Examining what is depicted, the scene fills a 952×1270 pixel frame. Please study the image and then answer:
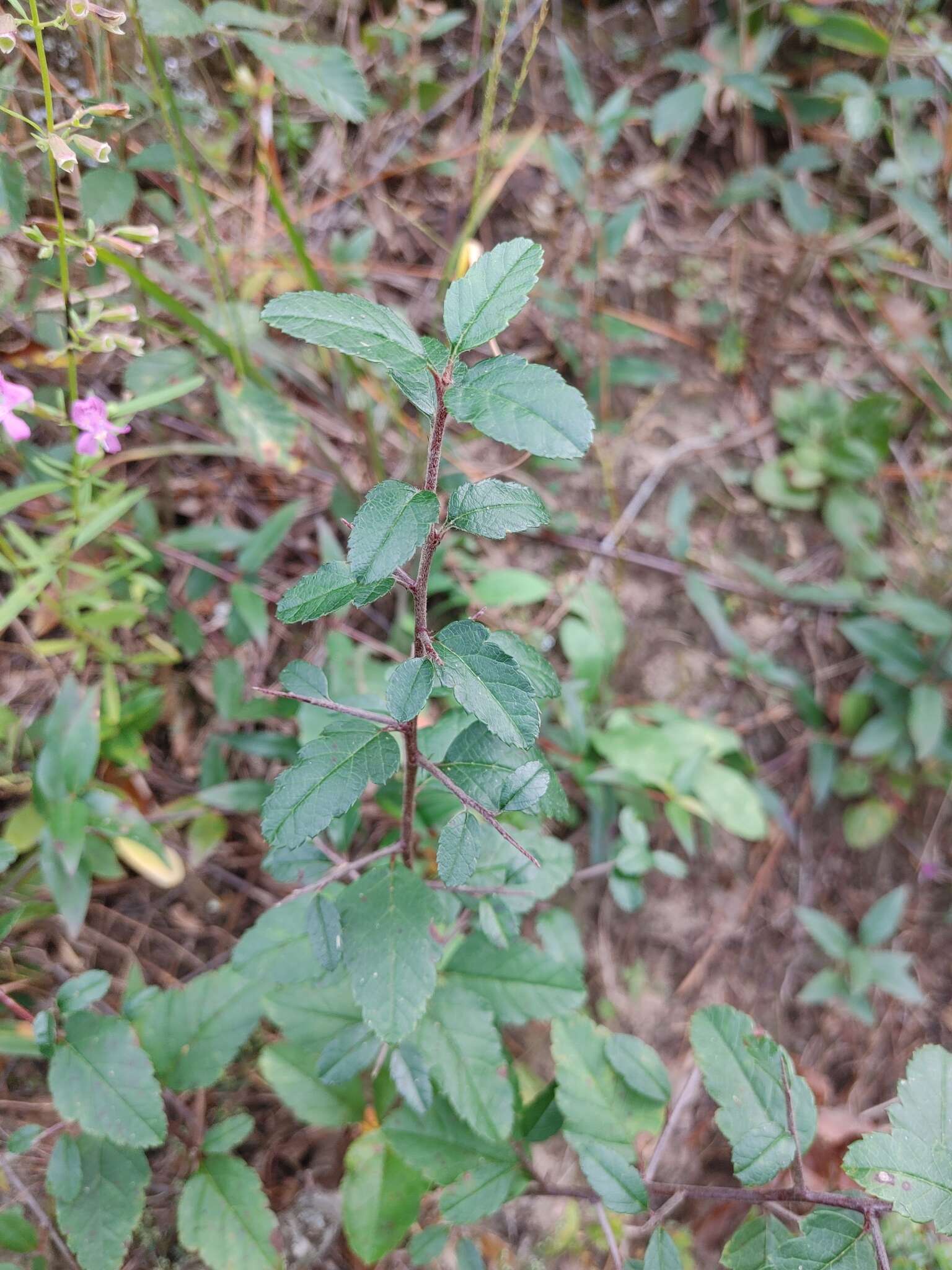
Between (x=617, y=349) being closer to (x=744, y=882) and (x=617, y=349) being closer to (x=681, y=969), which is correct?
(x=744, y=882)

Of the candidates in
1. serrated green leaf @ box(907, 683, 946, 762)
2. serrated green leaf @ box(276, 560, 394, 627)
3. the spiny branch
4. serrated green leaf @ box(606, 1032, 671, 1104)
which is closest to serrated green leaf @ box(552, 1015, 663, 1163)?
serrated green leaf @ box(606, 1032, 671, 1104)

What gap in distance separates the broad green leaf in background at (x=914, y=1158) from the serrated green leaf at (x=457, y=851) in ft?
1.65

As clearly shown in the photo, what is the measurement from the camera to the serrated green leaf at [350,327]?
70 centimetres

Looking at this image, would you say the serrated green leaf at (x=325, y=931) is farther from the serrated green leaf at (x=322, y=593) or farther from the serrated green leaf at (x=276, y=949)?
the serrated green leaf at (x=322, y=593)

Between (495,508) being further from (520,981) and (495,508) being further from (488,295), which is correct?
(520,981)

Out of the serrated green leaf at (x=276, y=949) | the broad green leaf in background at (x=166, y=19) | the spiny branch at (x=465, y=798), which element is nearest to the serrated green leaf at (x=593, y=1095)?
the serrated green leaf at (x=276, y=949)

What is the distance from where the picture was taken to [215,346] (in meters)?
1.62

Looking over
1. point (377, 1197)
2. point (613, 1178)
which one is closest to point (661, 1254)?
point (613, 1178)

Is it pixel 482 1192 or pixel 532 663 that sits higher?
pixel 532 663

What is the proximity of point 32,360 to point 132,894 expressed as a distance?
1.13 metres

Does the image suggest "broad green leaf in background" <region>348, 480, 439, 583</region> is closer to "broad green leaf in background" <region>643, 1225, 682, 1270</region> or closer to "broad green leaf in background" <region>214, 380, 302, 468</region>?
"broad green leaf in background" <region>643, 1225, 682, 1270</region>

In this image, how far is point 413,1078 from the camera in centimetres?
112

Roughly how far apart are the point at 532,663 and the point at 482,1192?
2.63ft

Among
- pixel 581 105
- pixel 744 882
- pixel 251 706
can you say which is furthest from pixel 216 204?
pixel 744 882
